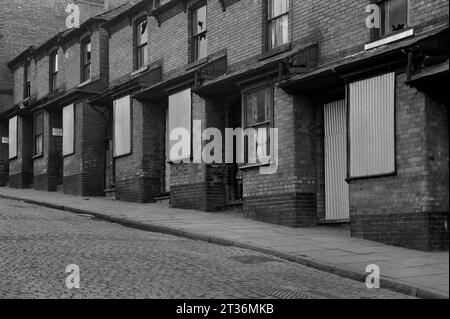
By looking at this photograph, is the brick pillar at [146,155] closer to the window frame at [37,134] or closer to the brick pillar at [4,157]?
the window frame at [37,134]

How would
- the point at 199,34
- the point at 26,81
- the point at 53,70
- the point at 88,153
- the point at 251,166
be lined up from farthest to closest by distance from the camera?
the point at 26,81, the point at 53,70, the point at 88,153, the point at 199,34, the point at 251,166

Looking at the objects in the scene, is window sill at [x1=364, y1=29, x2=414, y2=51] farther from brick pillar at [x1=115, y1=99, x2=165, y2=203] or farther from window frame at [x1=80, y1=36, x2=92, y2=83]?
window frame at [x1=80, y1=36, x2=92, y2=83]

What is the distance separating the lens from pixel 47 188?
90.8 ft

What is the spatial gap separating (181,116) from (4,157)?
50.1 feet

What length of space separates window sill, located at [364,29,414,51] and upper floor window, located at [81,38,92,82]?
46.8 feet

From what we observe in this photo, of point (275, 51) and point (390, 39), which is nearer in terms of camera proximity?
point (390, 39)

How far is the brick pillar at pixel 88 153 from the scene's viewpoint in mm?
24828

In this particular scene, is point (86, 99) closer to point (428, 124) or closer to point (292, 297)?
point (428, 124)

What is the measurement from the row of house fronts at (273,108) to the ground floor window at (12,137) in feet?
Result: 11.0

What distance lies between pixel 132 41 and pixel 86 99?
3.11 meters

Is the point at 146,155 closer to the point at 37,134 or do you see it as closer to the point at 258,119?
the point at 258,119

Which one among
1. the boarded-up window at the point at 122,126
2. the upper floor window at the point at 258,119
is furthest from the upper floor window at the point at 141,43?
the upper floor window at the point at 258,119

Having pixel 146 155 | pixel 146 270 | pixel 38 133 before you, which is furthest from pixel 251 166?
pixel 38 133

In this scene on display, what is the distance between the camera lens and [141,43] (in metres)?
22.9
